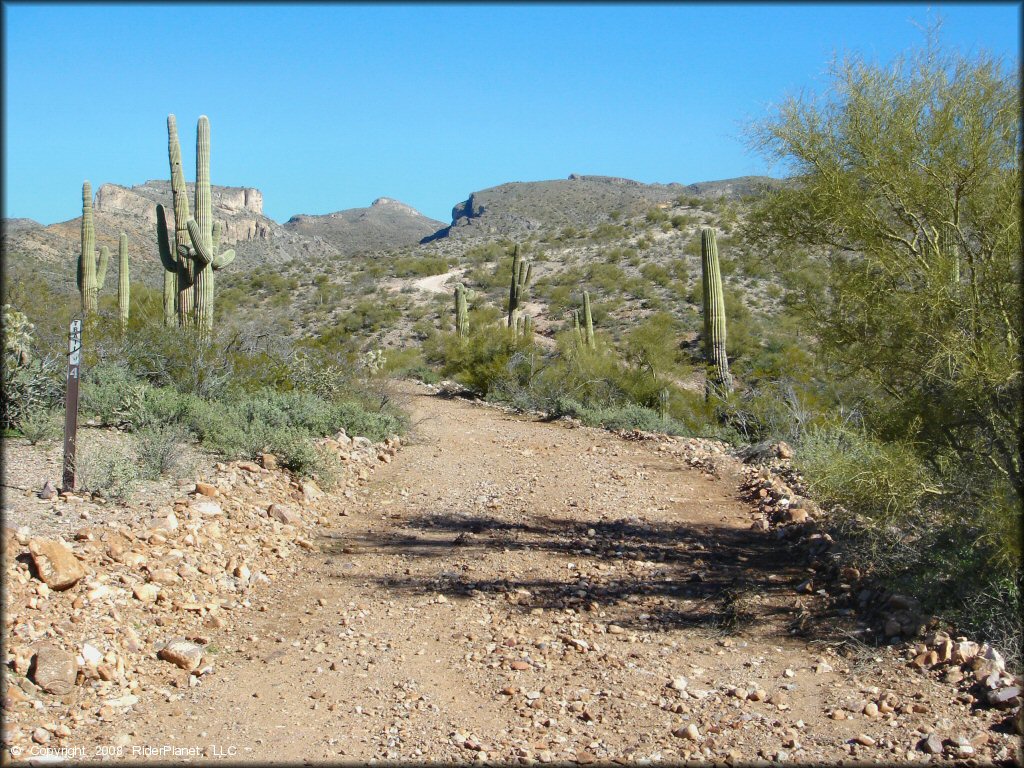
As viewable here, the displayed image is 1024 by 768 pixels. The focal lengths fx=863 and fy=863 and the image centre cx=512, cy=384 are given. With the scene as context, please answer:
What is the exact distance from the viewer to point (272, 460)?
9867 millimetres

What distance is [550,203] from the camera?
75312 mm

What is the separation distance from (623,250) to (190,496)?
38.2 metres

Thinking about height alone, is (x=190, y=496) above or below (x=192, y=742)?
above

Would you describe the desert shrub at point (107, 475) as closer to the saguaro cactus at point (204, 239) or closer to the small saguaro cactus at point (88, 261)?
the saguaro cactus at point (204, 239)

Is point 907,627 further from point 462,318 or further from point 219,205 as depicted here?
point 219,205

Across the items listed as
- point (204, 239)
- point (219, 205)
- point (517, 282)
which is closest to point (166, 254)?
point (204, 239)

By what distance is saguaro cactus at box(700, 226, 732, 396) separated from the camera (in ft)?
54.9

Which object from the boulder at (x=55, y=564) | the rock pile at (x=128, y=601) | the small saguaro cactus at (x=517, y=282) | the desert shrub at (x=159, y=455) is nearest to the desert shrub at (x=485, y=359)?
the small saguaro cactus at (x=517, y=282)

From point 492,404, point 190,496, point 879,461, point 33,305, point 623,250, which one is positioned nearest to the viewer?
point 879,461

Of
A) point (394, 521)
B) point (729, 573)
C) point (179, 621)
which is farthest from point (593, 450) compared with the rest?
point (179, 621)

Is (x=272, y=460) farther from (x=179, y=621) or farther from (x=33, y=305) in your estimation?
(x=33, y=305)

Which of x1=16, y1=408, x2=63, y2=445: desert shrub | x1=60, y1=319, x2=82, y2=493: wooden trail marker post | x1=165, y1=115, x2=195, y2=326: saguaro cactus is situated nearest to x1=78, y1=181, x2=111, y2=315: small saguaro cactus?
x1=165, y1=115, x2=195, y2=326: saguaro cactus

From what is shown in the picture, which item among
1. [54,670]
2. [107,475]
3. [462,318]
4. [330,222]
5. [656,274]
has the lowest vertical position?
[54,670]

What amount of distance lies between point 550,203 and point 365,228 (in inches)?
864
